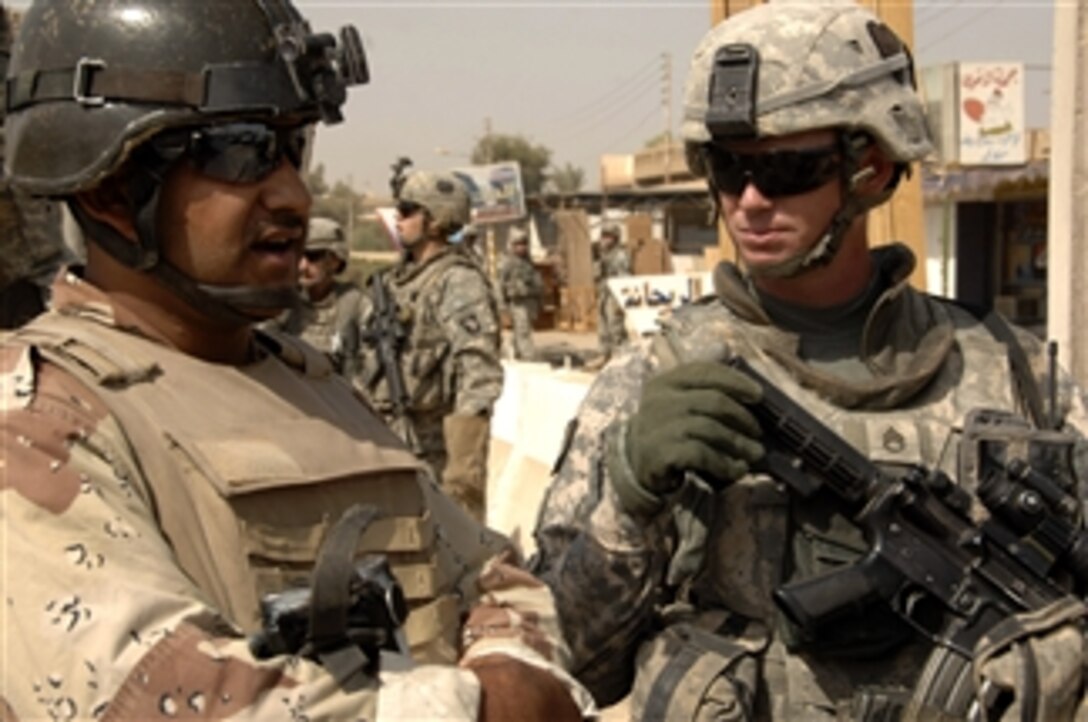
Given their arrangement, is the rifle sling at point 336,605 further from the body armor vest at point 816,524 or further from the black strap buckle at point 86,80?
the body armor vest at point 816,524

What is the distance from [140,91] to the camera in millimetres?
1922

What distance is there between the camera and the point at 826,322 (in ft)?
9.50

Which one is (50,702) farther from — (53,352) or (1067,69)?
(1067,69)

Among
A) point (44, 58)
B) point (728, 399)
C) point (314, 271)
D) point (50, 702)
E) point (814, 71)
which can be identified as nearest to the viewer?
point (50, 702)

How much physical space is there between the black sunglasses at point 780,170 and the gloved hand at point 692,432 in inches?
16.1

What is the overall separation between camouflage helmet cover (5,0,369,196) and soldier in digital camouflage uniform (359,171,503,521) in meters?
5.88

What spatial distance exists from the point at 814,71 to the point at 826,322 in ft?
1.68

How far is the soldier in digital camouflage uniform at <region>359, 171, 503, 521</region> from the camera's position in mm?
7949

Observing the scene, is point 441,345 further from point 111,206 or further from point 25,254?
point 111,206

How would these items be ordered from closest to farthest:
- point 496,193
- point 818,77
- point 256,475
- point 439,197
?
point 256,475, point 818,77, point 439,197, point 496,193

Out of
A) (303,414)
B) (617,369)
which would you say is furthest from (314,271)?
(303,414)

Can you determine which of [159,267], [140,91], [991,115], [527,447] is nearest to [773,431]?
[159,267]

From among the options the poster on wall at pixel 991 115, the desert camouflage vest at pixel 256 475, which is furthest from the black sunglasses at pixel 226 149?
the poster on wall at pixel 991 115

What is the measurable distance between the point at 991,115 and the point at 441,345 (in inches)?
628
